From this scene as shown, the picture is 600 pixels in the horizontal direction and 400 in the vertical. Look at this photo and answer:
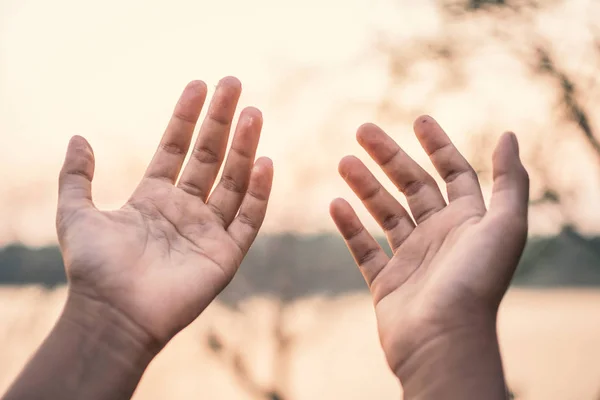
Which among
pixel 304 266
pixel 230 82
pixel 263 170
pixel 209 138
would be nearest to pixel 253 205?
pixel 263 170

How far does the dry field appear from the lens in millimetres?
2516

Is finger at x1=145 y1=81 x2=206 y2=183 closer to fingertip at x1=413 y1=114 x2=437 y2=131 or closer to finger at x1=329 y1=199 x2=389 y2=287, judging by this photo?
finger at x1=329 y1=199 x2=389 y2=287

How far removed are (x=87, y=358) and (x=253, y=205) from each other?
0.48m

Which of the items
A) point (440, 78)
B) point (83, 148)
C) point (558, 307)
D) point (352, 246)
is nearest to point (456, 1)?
point (440, 78)

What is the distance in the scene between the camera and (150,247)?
116 centimetres

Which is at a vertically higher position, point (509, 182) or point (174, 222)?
point (509, 182)

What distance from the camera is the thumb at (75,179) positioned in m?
1.13

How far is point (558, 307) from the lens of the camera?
2666mm

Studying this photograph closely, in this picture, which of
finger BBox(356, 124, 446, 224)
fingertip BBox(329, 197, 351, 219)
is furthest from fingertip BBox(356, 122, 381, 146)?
fingertip BBox(329, 197, 351, 219)

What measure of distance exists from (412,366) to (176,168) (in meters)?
0.68

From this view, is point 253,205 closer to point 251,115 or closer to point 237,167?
point 237,167

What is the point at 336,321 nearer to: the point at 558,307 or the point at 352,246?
the point at 558,307

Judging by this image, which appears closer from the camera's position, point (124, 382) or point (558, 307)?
point (124, 382)

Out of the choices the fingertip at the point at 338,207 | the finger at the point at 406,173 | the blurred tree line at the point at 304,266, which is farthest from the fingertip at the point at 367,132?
the blurred tree line at the point at 304,266
